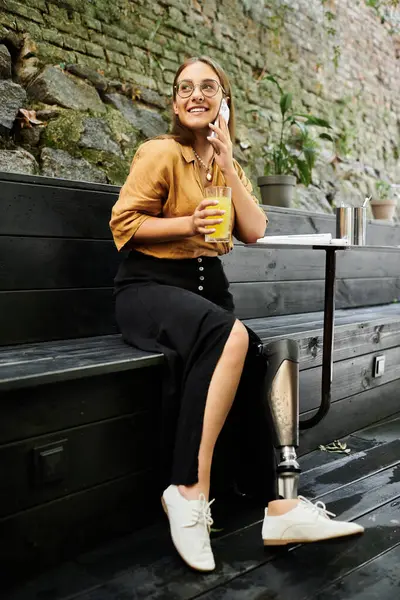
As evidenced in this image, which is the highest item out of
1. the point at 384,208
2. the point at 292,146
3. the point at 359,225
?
the point at 292,146

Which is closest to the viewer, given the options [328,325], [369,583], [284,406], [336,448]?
[369,583]

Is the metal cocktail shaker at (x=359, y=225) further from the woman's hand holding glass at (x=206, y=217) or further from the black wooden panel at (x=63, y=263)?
the woman's hand holding glass at (x=206, y=217)

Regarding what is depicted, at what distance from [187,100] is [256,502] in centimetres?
128

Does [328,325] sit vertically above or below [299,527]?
above

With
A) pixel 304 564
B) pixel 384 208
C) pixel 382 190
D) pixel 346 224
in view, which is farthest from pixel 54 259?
pixel 382 190

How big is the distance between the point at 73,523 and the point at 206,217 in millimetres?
875

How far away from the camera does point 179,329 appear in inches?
62.4

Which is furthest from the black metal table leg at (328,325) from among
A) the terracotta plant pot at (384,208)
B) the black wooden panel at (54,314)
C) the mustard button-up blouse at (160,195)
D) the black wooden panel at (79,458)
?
the terracotta plant pot at (384,208)

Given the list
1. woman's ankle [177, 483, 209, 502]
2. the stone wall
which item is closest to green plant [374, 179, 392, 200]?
the stone wall

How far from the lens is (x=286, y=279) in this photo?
3.09m

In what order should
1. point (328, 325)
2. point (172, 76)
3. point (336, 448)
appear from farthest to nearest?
1. point (172, 76)
2. point (336, 448)
3. point (328, 325)

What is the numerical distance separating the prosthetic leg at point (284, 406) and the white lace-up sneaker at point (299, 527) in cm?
5

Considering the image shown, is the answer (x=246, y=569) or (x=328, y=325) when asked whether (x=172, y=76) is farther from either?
(x=246, y=569)

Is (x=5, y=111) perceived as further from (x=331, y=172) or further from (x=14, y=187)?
(x=331, y=172)
